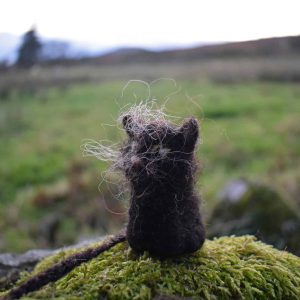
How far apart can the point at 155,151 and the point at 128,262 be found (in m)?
0.65

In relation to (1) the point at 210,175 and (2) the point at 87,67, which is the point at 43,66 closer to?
(2) the point at 87,67

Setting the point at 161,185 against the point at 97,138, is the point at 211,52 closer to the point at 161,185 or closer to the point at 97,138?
the point at 97,138

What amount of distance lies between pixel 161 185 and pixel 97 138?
11.7 metres

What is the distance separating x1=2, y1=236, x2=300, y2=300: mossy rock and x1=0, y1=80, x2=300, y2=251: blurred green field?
368 centimetres

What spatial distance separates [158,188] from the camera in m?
2.34

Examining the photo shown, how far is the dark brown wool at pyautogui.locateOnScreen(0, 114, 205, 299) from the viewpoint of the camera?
229 centimetres

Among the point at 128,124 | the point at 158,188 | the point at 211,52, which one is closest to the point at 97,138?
the point at 128,124

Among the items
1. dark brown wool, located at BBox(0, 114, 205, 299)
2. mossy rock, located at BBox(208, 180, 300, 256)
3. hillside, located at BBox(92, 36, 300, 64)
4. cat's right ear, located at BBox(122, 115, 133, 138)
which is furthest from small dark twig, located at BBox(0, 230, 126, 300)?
hillside, located at BBox(92, 36, 300, 64)

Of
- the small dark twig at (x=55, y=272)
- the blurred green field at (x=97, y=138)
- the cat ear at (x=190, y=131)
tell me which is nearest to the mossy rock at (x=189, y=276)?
the small dark twig at (x=55, y=272)

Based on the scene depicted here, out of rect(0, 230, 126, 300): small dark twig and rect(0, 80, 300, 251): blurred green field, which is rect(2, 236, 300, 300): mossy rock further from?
rect(0, 80, 300, 251): blurred green field

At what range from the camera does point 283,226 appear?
5012 millimetres

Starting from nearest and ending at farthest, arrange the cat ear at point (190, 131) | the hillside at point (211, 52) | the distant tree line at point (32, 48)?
the cat ear at point (190, 131)
the distant tree line at point (32, 48)
the hillside at point (211, 52)

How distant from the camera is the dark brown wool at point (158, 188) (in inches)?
90.3

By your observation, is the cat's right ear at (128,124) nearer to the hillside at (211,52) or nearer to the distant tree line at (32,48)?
the distant tree line at (32,48)
